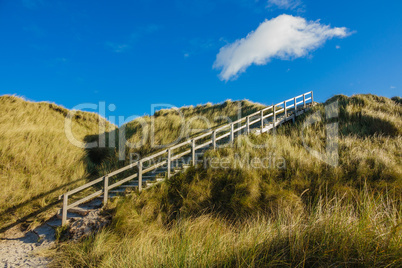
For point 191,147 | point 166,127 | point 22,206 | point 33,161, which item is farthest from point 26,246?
point 166,127

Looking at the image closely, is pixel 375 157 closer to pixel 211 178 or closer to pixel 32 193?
pixel 211 178

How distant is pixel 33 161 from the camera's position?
981cm

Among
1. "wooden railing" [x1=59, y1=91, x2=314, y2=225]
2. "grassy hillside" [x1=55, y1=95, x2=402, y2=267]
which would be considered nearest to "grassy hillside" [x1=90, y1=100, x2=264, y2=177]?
"wooden railing" [x1=59, y1=91, x2=314, y2=225]

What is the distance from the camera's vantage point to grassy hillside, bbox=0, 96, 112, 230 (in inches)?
328

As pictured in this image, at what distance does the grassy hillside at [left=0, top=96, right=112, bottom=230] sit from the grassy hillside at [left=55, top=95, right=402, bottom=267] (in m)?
3.46

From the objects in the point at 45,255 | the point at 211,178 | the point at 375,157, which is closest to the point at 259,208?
the point at 211,178

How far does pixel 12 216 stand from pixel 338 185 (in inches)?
432

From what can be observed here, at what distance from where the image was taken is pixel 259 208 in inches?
272

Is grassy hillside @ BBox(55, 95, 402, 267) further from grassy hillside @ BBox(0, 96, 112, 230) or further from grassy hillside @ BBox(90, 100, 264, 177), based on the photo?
grassy hillside @ BBox(90, 100, 264, 177)

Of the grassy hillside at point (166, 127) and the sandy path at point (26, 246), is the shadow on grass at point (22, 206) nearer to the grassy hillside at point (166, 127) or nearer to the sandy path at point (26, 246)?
the sandy path at point (26, 246)

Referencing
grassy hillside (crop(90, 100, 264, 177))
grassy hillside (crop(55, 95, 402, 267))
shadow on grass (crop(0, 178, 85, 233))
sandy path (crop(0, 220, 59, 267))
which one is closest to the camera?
grassy hillside (crop(55, 95, 402, 267))

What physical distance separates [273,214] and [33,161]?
10.0 meters

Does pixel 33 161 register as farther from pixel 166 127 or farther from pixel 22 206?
pixel 166 127

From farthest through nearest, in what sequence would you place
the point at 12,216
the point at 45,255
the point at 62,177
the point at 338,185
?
1. the point at 62,177
2. the point at 12,216
3. the point at 338,185
4. the point at 45,255
